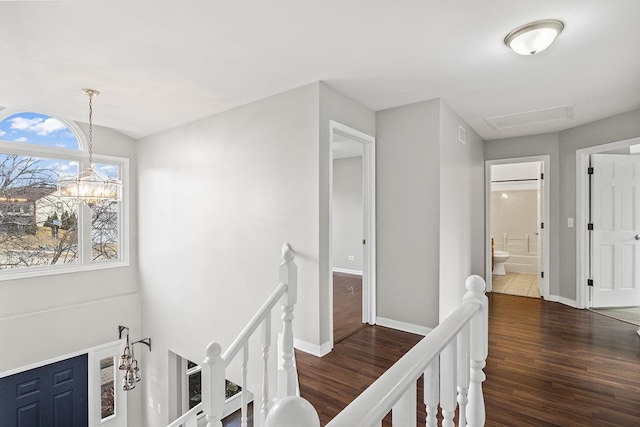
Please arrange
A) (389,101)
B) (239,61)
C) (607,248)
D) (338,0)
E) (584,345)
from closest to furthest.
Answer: (338,0) < (239,61) < (584,345) < (389,101) < (607,248)

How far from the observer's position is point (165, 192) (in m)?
4.55

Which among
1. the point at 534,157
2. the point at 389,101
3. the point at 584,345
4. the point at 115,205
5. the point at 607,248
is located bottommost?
the point at 584,345

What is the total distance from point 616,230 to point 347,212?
4159 mm

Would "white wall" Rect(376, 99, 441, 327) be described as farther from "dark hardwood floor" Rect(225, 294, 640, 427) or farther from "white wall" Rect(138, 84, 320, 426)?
"white wall" Rect(138, 84, 320, 426)

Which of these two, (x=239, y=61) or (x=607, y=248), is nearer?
(x=239, y=61)

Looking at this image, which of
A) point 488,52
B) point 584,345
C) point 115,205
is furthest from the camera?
point 115,205

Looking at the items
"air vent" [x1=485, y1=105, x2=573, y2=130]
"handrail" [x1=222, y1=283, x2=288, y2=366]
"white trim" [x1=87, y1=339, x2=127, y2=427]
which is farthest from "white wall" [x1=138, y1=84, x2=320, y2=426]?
"air vent" [x1=485, y1=105, x2=573, y2=130]

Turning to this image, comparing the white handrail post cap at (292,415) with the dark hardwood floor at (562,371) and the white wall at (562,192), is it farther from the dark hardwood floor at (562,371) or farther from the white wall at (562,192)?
the white wall at (562,192)

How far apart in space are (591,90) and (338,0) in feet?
9.12

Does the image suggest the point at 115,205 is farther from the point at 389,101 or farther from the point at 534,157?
the point at 534,157

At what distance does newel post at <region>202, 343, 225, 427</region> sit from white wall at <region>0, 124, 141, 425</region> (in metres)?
4.07

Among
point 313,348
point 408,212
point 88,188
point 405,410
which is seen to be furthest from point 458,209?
point 88,188

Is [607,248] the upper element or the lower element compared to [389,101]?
lower

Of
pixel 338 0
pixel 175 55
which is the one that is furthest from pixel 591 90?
pixel 175 55
